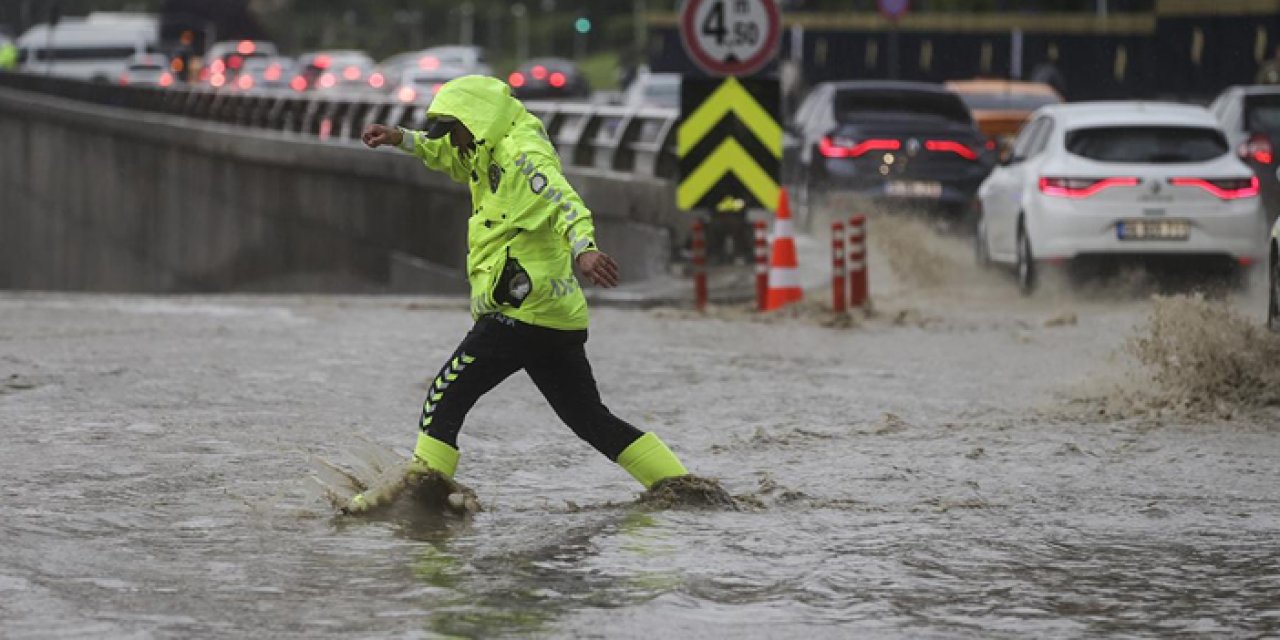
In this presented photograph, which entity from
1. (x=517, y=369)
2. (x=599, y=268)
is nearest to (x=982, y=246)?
(x=517, y=369)

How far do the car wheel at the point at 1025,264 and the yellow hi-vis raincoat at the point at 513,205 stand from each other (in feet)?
36.5

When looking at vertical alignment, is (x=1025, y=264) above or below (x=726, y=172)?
below

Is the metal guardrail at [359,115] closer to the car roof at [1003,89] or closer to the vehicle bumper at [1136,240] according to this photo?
the car roof at [1003,89]

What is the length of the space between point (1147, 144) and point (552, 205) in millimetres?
11489

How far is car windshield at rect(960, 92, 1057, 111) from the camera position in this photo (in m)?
32.8

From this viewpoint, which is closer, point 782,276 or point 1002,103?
point 782,276

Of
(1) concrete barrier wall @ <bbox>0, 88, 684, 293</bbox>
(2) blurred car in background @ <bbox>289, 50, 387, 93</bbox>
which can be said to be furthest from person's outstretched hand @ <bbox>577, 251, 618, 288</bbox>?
(2) blurred car in background @ <bbox>289, 50, 387, 93</bbox>

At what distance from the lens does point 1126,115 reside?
1944 cm

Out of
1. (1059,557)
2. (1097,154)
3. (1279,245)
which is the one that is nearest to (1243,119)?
(1097,154)

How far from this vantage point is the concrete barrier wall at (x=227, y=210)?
30719mm

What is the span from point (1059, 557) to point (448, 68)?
2264 inches

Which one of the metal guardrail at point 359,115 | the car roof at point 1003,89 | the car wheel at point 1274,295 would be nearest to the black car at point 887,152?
the metal guardrail at point 359,115

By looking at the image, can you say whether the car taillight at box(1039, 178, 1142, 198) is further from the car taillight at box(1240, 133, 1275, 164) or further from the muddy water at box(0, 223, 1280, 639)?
the car taillight at box(1240, 133, 1275, 164)

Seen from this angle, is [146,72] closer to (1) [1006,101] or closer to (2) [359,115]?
(2) [359,115]
